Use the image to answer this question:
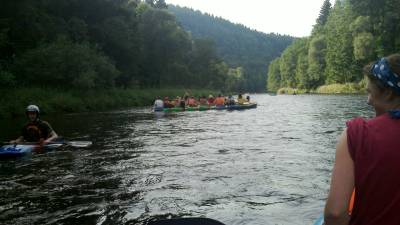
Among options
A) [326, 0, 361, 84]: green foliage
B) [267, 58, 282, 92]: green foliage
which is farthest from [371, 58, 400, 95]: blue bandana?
[267, 58, 282, 92]: green foliage

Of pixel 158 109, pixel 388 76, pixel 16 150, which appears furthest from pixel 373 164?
pixel 158 109

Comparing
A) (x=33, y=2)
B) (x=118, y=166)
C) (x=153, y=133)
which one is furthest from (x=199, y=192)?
(x=33, y=2)

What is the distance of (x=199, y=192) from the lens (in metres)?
8.17

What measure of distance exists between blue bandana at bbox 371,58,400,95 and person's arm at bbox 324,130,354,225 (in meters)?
0.34

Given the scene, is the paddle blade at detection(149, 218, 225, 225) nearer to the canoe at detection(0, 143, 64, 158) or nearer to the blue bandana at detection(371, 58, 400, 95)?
the blue bandana at detection(371, 58, 400, 95)

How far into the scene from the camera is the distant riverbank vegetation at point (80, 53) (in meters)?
Answer: 29.3

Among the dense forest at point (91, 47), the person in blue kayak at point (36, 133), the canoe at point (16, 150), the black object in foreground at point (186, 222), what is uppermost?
the dense forest at point (91, 47)

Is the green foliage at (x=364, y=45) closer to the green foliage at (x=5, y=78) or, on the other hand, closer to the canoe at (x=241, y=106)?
the canoe at (x=241, y=106)

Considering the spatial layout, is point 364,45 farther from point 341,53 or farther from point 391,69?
point 391,69

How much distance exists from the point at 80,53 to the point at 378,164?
34.0 m

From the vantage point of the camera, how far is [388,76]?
2.19 meters

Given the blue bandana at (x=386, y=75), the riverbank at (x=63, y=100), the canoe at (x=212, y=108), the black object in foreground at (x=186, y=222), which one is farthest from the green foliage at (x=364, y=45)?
the blue bandana at (x=386, y=75)

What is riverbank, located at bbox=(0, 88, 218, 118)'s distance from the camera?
24266 mm

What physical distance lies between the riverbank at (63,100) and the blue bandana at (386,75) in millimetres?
23235
